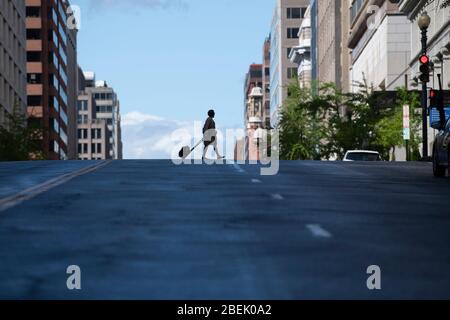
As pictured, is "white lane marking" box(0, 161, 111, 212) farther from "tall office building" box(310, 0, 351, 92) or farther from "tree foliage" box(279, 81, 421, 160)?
"tall office building" box(310, 0, 351, 92)

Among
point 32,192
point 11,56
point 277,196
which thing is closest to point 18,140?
point 11,56

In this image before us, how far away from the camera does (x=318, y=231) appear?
13.8 m

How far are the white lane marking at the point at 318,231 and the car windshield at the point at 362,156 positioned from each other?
138ft

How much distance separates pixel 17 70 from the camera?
115m

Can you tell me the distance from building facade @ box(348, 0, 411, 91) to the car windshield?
1929 cm

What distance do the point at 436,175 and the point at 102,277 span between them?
61.2 ft

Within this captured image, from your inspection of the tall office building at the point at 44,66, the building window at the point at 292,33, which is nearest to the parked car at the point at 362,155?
the tall office building at the point at 44,66

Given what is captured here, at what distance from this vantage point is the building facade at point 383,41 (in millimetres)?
84250

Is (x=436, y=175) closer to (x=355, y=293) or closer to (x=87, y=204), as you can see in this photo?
(x=87, y=204)

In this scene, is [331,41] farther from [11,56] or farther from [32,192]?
[32,192]

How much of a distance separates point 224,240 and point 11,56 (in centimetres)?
9986
